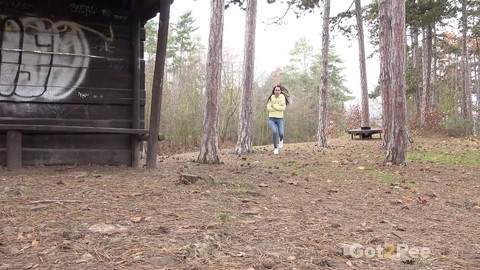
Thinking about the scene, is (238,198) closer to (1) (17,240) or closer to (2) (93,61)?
(1) (17,240)

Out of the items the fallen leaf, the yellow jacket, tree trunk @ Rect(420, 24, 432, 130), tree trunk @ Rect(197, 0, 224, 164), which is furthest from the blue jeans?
tree trunk @ Rect(420, 24, 432, 130)

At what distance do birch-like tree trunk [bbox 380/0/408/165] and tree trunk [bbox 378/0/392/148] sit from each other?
145 inches

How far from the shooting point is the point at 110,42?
793 cm

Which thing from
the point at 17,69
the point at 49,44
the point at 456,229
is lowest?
the point at 456,229

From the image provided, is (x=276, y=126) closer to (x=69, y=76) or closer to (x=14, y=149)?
(x=69, y=76)

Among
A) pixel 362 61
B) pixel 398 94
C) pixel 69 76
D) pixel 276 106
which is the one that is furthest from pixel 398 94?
pixel 362 61

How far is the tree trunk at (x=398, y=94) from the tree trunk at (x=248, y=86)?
472 centimetres

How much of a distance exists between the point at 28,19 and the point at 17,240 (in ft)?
17.9

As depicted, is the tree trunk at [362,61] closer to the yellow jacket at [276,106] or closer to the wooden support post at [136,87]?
the yellow jacket at [276,106]

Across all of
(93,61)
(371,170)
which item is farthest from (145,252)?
(371,170)

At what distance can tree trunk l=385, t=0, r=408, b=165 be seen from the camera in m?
8.86

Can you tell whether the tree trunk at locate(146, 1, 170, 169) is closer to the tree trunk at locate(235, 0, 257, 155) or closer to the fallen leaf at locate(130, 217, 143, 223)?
the fallen leaf at locate(130, 217, 143, 223)

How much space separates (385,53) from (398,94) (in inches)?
201

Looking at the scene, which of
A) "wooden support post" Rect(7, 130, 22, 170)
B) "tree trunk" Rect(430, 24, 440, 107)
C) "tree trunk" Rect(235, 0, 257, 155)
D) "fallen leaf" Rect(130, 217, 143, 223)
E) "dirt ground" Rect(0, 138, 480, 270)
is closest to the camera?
"dirt ground" Rect(0, 138, 480, 270)
